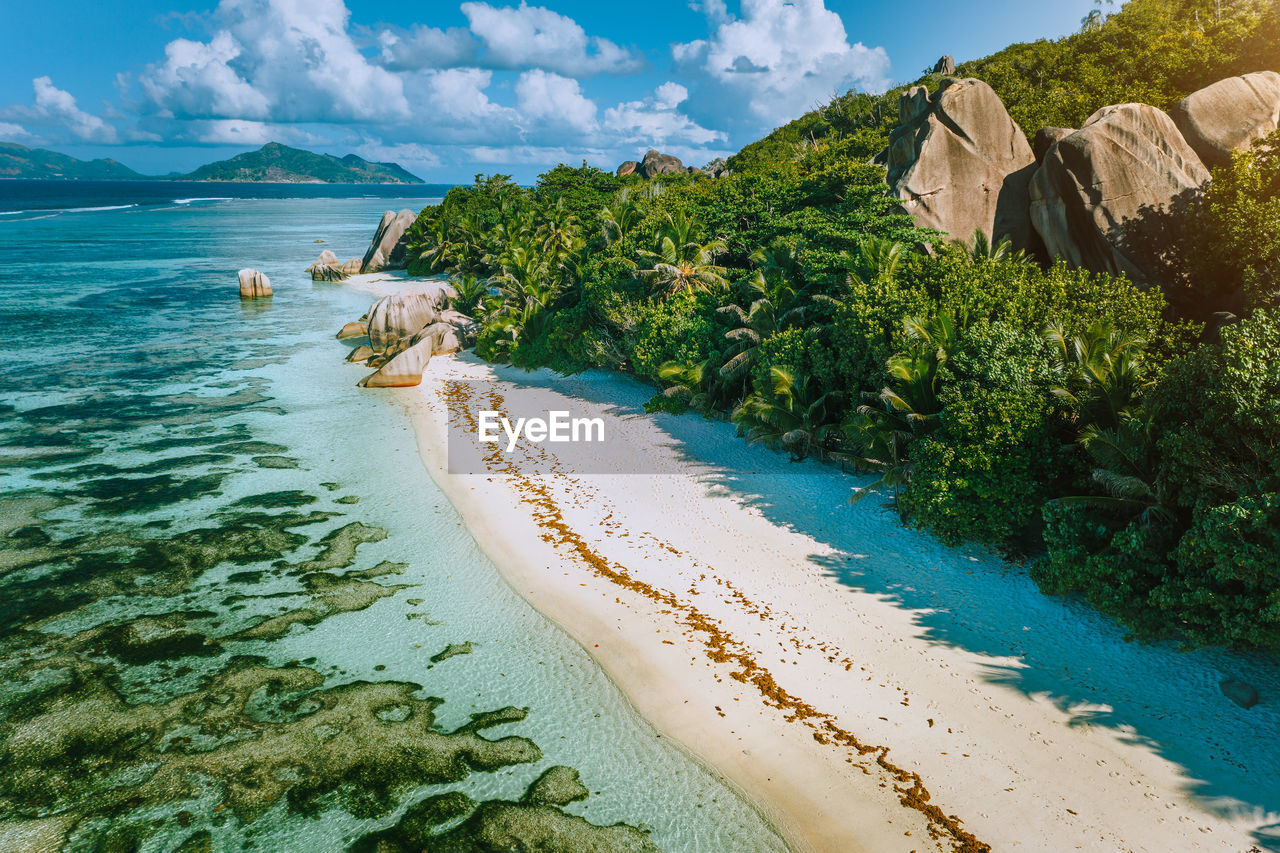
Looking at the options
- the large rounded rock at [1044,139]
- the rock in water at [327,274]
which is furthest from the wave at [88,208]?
the large rounded rock at [1044,139]

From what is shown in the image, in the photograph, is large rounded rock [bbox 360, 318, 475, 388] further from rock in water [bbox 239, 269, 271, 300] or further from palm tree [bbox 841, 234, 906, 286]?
rock in water [bbox 239, 269, 271, 300]

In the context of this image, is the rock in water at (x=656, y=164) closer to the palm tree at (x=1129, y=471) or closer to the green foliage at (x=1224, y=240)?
the green foliage at (x=1224, y=240)

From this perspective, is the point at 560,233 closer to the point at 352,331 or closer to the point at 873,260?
the point at 352,331

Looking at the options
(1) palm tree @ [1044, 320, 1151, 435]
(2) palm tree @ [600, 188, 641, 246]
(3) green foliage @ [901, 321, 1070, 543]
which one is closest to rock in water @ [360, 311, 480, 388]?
(2) palm tree @ [600, 188, 641, 246]

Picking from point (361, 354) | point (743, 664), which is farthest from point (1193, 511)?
point (361, 354)

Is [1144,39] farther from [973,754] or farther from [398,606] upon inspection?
[398,606]

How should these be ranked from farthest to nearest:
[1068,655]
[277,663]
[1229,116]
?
[1229,116]
[277,663]
[1068,655]

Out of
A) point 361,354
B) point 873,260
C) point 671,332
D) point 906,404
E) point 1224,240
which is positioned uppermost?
point 1224,240
